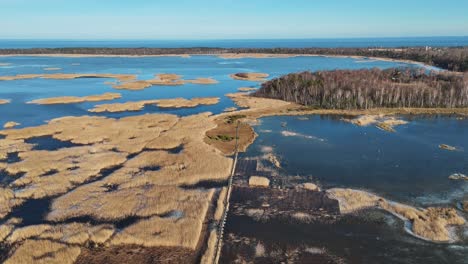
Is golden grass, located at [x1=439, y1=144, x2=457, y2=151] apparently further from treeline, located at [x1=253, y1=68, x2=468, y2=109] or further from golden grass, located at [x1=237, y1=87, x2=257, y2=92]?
golden grass, located at [x1=237, y1=87, x2=257, y2=92]

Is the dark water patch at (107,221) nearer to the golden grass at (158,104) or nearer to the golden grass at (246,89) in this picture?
the golden grass at (158,104)

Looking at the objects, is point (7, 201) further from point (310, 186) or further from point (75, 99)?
point (75, 99)

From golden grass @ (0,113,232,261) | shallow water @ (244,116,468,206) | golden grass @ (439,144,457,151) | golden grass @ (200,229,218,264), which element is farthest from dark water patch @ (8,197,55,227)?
golden grass @ (439,144,457,151)

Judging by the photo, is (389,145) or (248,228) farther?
(389,145)

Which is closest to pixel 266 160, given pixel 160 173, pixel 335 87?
pixel 160 173

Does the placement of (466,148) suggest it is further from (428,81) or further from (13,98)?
(13,98)

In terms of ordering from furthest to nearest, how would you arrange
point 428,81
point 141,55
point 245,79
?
point 141,55
point 245,79
point 428,81
